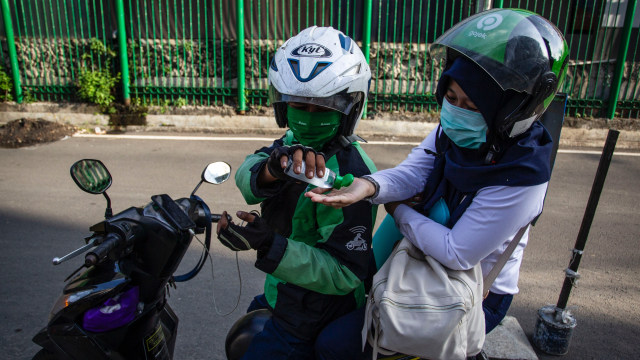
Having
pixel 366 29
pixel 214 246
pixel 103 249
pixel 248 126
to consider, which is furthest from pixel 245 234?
pixel 366 29

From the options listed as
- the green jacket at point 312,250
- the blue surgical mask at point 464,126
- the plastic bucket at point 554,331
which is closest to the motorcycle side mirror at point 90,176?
the green jacket at point 312,250

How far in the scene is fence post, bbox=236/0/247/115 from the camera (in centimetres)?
816

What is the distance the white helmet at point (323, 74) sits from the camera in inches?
67.0

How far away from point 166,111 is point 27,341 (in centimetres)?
599

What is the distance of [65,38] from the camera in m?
8.54

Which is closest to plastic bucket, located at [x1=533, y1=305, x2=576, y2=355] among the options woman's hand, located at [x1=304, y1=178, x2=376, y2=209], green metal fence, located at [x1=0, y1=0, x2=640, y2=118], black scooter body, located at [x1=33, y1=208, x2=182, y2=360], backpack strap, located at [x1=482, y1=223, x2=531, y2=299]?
backpack strap, located at [x1=482, y1=223, x2=531, y2=299]

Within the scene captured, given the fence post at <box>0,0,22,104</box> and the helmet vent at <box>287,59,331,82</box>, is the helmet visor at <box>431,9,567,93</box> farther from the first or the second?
the fence post at <box>0,0,22,104</box>

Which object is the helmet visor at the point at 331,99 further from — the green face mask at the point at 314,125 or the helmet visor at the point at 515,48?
the helmet visor at the point at 515,48

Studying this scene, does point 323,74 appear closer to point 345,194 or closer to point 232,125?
point 345,194

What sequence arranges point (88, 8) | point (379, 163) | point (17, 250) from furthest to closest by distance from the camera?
1. point (88, 8)
2. point (379, 163)
3. point (17, 250)

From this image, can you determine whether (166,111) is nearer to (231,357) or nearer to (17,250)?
(17,250)

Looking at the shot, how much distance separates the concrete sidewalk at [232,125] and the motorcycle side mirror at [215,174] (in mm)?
6292

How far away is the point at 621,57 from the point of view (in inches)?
321

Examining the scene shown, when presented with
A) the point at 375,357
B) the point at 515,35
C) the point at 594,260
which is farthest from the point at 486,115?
the point at 594,260
